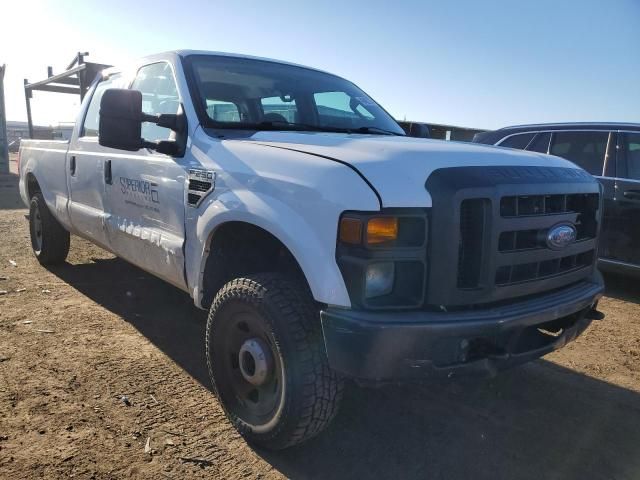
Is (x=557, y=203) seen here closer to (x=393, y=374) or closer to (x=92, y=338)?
(x=393, y=374)

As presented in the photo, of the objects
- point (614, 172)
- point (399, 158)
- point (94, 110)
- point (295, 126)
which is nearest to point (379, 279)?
point (399, 158)

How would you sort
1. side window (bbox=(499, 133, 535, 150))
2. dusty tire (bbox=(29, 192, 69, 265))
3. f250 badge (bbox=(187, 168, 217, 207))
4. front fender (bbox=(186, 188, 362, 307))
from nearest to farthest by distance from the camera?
1. front fender (bbox=(186, 188, 362, 307))
2. f250 badge (bbox=(187, 168, 217, 207))
3. dusty tire (bbox=(29, 192, 69, 265))
4. side window (bbox=(499, 133, 535, 150))

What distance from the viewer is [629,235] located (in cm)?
512

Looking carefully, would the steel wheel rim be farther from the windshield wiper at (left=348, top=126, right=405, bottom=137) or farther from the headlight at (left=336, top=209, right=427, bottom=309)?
the windshield wiper at (left=348, top=126, right=405, bottom=137)

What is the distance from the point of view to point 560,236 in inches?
93.4

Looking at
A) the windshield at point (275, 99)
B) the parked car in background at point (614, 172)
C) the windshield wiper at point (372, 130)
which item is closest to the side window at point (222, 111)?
the windshield at point (275, 99)

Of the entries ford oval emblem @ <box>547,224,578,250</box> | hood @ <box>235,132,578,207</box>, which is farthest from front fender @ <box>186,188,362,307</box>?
ford oval emblem @ <box>547,224,578,250</box>

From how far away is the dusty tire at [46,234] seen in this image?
543 cm

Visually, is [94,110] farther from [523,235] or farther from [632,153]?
[632,153]

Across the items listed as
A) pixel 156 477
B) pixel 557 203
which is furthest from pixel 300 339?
pixel 557 203

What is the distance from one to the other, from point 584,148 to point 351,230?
15.3 ft

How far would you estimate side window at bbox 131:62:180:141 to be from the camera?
332 cm

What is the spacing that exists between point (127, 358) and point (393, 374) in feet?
7.08

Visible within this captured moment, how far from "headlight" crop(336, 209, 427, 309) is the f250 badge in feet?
3.24
